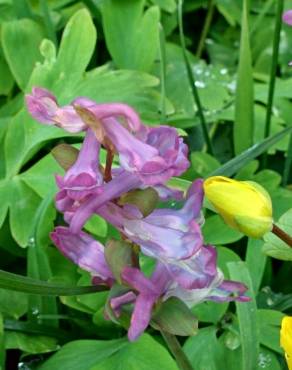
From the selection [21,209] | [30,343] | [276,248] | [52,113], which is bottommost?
[30,343]

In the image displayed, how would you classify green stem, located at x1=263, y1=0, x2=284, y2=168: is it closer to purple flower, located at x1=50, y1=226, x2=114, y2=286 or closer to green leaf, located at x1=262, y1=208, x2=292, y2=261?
green leaf, located at x1=262, y1=208, x2=292, y2=261

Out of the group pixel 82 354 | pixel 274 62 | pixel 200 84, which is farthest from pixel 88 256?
pixel 200 84

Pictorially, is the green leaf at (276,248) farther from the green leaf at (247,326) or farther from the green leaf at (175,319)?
the green leaf at (175,319)

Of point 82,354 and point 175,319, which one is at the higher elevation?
point 175,319

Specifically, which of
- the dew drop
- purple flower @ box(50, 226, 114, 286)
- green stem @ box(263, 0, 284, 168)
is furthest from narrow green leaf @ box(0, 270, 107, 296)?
the dew drop

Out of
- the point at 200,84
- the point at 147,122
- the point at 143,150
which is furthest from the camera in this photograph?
the point at 200,84

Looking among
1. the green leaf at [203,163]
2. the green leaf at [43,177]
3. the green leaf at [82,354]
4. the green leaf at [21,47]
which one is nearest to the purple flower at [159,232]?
the green leaf at [82,354]

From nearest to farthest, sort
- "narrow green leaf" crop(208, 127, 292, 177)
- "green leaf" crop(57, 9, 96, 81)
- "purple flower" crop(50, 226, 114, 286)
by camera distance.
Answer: "purple flower" crop(50, 226, 114, 286) → "narrow green leaf" crop(208, 127, 292, 177) → "green leaf" crop(57, 9, 96, 81)

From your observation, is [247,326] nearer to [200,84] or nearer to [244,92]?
[244,92]
